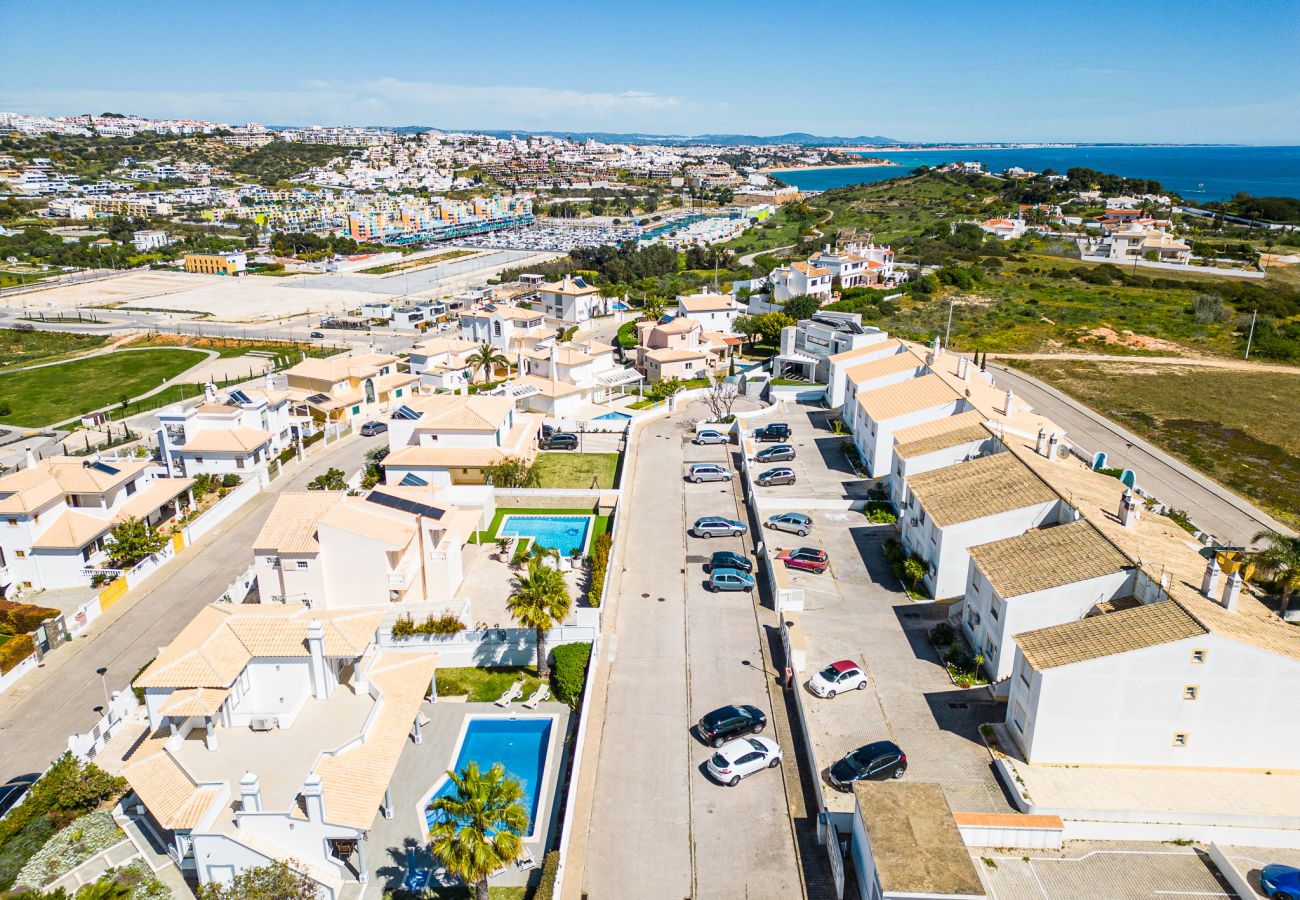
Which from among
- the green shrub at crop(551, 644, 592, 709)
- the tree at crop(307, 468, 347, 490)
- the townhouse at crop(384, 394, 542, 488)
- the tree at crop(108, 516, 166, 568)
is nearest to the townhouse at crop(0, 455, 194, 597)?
the tree at crop(108, 516, 166, 568)

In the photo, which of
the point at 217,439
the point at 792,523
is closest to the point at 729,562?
the point at 792,523

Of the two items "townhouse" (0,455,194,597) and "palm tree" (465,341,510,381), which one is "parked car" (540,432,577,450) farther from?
"townhouse" (0,455,194,597)

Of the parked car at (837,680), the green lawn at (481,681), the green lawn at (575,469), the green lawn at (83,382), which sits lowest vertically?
the green lawn at (83,382)

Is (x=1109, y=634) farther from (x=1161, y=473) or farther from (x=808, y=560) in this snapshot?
(x=1161, y=473)

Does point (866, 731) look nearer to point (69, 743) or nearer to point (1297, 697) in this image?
point (1297, 697)

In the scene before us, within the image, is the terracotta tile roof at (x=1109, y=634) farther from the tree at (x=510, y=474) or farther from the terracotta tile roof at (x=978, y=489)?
the tree at (x=510, y=474)

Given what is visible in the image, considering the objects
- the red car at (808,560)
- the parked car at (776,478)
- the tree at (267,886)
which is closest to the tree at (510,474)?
the parked car at (776,478)
